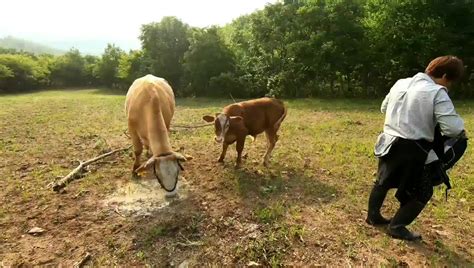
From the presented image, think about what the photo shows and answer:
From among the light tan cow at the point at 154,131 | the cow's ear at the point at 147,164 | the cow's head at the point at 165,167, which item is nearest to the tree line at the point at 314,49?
the light tan cow at the point at 154,131

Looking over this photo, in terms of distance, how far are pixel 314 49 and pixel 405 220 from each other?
16333mm

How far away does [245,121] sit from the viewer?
281 inches

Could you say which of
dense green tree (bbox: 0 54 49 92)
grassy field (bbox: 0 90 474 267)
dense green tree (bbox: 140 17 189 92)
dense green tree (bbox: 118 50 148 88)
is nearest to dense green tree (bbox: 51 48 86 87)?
dense green tree (bbox: 0 54 49 92)

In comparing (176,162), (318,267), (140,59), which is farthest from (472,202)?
(140,59)

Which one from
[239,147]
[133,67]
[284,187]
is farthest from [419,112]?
[133,67]

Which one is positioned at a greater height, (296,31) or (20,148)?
(296,31)

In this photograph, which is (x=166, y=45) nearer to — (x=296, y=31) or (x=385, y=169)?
(x=296, y=31)

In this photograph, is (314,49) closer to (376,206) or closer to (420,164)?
(376,206)

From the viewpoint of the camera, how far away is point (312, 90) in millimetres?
21328

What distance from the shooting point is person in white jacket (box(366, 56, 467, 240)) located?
3.84 m

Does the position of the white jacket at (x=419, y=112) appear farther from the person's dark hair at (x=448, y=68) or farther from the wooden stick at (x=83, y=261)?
the wooden stick at (x=83, y=261)

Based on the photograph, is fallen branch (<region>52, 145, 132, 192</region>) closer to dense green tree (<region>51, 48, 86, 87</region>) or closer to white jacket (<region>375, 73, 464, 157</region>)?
white jacket (<region>375, 73, 464, 157</region>)

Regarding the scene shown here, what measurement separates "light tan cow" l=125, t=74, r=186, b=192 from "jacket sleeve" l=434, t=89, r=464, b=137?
3.26m

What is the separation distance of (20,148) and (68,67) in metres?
33.7
